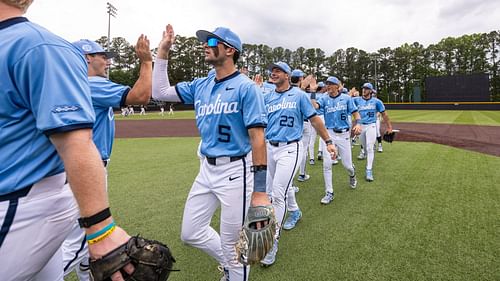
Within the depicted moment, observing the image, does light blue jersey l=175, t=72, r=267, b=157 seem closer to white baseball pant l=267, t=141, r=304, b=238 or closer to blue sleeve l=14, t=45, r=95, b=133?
white baseball pant l=267, t=141, r=304, b=238

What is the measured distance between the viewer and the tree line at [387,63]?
6769 centimetres

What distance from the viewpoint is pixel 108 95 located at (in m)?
2.49

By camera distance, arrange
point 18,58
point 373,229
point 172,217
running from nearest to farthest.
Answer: point 18,58 → point 373,229 → point 172,217

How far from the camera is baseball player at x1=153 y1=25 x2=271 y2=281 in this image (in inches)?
100

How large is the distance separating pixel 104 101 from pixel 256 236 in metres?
1.63

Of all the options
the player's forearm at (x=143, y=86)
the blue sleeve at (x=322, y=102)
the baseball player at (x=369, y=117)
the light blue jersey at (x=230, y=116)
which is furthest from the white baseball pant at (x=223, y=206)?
the baseball player at (x=369, y=117)

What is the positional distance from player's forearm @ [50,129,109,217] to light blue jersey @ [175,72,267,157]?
1.47 meters

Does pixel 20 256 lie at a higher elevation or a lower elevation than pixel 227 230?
higher

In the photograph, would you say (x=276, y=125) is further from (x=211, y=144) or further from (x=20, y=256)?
(x=20, y=256)

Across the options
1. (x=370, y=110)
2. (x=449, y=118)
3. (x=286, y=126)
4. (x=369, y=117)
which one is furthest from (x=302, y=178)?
(x=449, y=118)

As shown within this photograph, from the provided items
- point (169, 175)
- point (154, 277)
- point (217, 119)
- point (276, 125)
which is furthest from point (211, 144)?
point (169, 175)

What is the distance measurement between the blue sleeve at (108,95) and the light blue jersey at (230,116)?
0.67m

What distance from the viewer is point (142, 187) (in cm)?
643

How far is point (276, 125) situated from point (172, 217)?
2145mm
